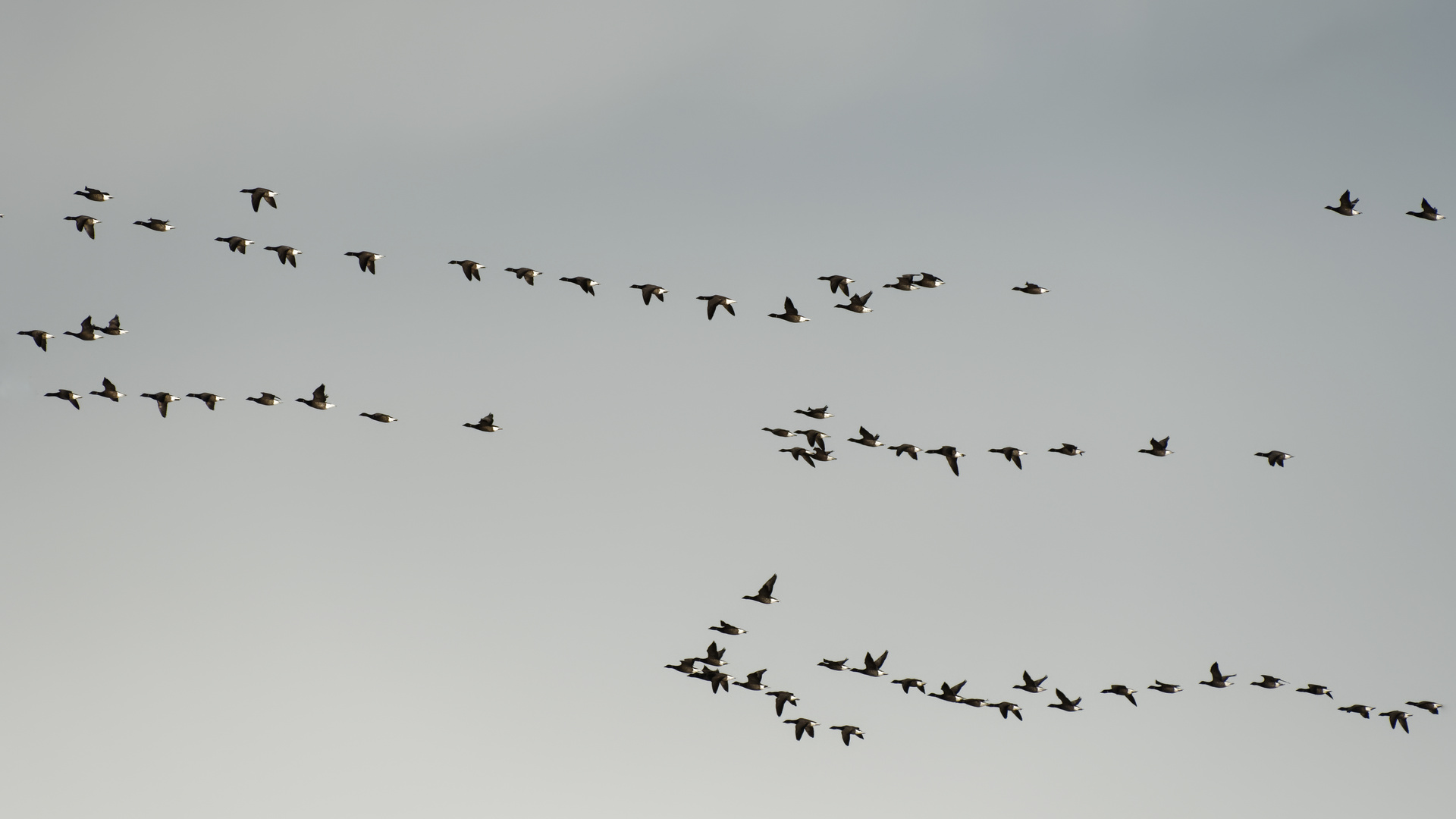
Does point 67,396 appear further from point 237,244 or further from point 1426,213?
point 1426,213

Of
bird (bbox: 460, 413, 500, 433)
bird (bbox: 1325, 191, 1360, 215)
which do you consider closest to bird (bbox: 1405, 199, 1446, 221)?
→ bird (bbox: 1325, 191, 1360, 215)

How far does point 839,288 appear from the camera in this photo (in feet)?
396

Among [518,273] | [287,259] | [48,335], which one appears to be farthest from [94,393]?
[518,273]

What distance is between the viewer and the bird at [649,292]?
11611 centimetres

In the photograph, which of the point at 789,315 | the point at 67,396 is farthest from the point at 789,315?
the point at 67,396

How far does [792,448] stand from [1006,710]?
900 inches

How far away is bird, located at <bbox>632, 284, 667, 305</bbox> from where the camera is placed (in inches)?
4571

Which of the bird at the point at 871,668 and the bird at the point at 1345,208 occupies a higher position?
the bird at the point at 1345,208

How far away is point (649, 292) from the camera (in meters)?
116

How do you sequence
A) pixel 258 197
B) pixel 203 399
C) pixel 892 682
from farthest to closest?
pixel 892 682 → pixel 203 399 → pixel 258 197

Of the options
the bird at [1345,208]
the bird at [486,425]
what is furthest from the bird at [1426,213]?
the bird at [486,425]

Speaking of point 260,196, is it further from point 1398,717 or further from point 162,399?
point 1398,717

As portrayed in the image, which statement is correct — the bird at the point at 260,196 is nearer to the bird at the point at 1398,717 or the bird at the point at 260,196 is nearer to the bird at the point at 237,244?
the bird at the point at 237,244

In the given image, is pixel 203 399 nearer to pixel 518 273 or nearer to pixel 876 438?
pixel 518 273
